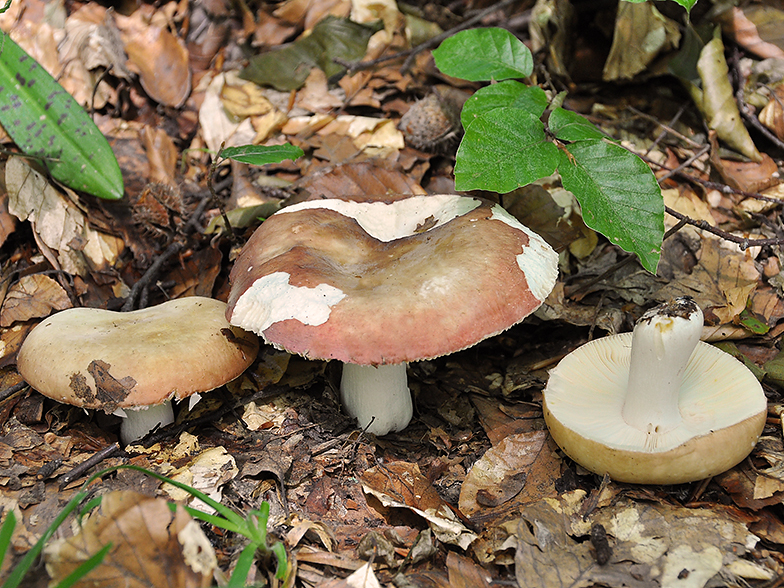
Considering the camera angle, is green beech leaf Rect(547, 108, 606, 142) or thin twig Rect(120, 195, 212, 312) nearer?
green beech leaf Rect(547, 108, 606, 142)

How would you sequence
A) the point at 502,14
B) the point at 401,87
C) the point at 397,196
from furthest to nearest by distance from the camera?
the point at 502,14, the point at 401,87, the point at 397,196

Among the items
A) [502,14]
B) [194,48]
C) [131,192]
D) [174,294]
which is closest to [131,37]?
[194,48]

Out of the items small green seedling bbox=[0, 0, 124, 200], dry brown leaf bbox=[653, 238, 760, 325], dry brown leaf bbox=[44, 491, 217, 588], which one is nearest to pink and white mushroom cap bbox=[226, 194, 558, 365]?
dry brown leaf bbox=[44, 491, 217, 588]

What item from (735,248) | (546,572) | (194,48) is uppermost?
(194,48)

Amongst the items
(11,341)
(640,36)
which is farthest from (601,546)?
(640,36)

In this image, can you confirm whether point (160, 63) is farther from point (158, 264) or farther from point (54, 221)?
point (158, 264)

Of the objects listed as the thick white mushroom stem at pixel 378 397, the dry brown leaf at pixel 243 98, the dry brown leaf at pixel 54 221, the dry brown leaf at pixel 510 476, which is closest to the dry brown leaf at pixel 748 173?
the dry brown leaf at pixel 510 476

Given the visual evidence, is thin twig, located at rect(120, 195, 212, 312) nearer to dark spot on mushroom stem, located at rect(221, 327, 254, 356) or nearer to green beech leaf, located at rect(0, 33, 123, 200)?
green beech leaf, located at rect(0, 33, 123, 200)

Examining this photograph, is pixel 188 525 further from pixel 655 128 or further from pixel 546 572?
pixel 655 128
